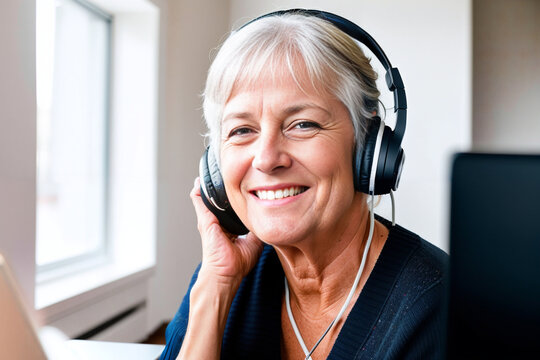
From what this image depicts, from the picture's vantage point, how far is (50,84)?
91.4 inches

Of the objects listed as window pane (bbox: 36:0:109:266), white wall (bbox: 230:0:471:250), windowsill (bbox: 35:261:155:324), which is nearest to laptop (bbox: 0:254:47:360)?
windowsill (bbox: 35:261:155:324)

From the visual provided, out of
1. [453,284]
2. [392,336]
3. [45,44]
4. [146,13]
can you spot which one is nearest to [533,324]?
[453,284]

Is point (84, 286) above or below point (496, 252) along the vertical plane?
below

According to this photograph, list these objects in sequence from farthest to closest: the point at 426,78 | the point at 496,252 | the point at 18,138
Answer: the point at 426,78, the point at 18,138, the point at 496,252

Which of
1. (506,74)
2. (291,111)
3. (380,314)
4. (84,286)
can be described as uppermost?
(506,74)

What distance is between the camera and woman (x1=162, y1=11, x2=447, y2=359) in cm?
85

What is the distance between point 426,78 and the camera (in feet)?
11.0

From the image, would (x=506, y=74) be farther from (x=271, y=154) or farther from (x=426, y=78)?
(x=271, y=154)

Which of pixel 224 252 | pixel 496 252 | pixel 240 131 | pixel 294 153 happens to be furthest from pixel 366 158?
pixel 496 252

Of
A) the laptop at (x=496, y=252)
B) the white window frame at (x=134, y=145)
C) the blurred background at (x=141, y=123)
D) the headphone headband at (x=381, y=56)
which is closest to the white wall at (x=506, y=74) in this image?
the blurred background at (x=141, y=123)

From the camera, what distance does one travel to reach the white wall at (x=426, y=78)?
3344 mm

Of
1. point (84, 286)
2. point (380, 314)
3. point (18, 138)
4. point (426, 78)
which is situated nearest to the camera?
point (380, 314)

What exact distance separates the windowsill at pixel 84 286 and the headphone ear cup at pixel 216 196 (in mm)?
1180

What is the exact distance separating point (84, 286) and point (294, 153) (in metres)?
1.70
